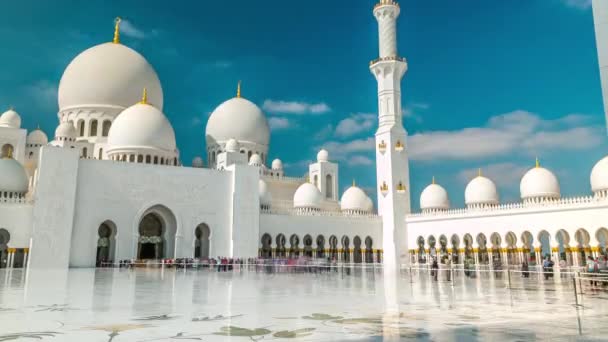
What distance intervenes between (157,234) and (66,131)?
→ 7.92m

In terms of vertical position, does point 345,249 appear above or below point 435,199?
below

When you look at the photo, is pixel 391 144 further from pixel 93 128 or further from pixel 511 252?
pixel 93 128

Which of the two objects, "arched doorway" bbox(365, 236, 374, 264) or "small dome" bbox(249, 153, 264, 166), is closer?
"arched doorway" bbox(365, 236, 374, 264)

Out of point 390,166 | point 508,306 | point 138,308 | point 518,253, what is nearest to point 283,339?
point 138,308

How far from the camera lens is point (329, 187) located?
36.7m

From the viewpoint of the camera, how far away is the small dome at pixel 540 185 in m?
25.6

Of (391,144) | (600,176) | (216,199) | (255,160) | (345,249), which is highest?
(391,144)

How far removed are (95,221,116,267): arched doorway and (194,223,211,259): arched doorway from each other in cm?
407

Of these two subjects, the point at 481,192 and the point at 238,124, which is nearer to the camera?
the point at 481,192

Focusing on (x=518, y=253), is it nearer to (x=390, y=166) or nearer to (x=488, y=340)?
(x=390, y=166)

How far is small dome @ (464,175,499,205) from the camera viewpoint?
28.3 meters

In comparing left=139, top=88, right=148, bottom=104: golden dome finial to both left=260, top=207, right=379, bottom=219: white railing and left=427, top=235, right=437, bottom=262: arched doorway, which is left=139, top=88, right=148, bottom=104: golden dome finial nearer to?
left=260, top=207, right=379, bottom=219: white railing

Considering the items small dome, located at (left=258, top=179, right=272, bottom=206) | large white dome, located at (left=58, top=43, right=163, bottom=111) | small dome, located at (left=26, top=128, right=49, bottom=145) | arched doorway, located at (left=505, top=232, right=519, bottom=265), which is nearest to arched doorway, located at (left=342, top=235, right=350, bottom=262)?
small dome, located at (left=258, top=179, right=272, bottom=206)

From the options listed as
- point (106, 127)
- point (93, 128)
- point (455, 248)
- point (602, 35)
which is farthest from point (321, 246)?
point (602, 35)
